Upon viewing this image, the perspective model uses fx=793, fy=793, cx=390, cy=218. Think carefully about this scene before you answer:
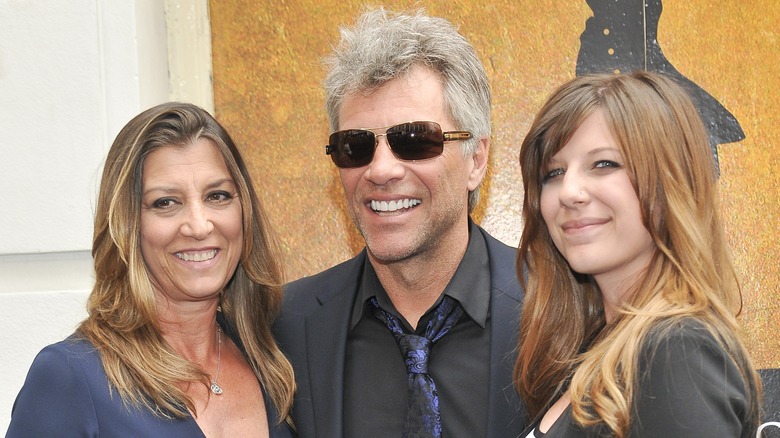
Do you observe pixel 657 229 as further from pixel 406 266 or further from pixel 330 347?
pixel 330 347

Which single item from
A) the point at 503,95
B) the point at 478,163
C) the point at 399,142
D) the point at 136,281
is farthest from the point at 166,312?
the point at 503,95

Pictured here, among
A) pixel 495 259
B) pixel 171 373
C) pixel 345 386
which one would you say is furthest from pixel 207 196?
pixel 495 259

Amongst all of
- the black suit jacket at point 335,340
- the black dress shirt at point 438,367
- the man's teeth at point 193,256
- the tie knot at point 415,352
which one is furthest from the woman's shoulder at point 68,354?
the tie knot at point 415,352

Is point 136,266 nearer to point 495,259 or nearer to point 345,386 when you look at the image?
point 345,386

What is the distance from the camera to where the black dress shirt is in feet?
7.82

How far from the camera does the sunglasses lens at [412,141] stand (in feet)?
8.22

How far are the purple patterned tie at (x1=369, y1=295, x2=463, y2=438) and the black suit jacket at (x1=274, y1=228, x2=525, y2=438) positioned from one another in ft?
0.45

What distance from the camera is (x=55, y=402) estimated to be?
205cm

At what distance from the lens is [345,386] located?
2516mm

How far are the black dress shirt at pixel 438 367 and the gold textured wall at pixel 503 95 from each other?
909mm

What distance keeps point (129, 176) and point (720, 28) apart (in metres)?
2.47

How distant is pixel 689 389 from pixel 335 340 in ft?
4.21

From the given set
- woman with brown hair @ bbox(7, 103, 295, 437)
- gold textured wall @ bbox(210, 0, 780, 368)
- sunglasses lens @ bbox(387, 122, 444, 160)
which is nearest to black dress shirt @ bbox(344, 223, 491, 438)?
woman with brown hair @ bbox(7, 103, 295, 437)

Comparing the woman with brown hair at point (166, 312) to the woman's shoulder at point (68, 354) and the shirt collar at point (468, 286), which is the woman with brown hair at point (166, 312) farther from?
the shirt collar at point (468, 286)
